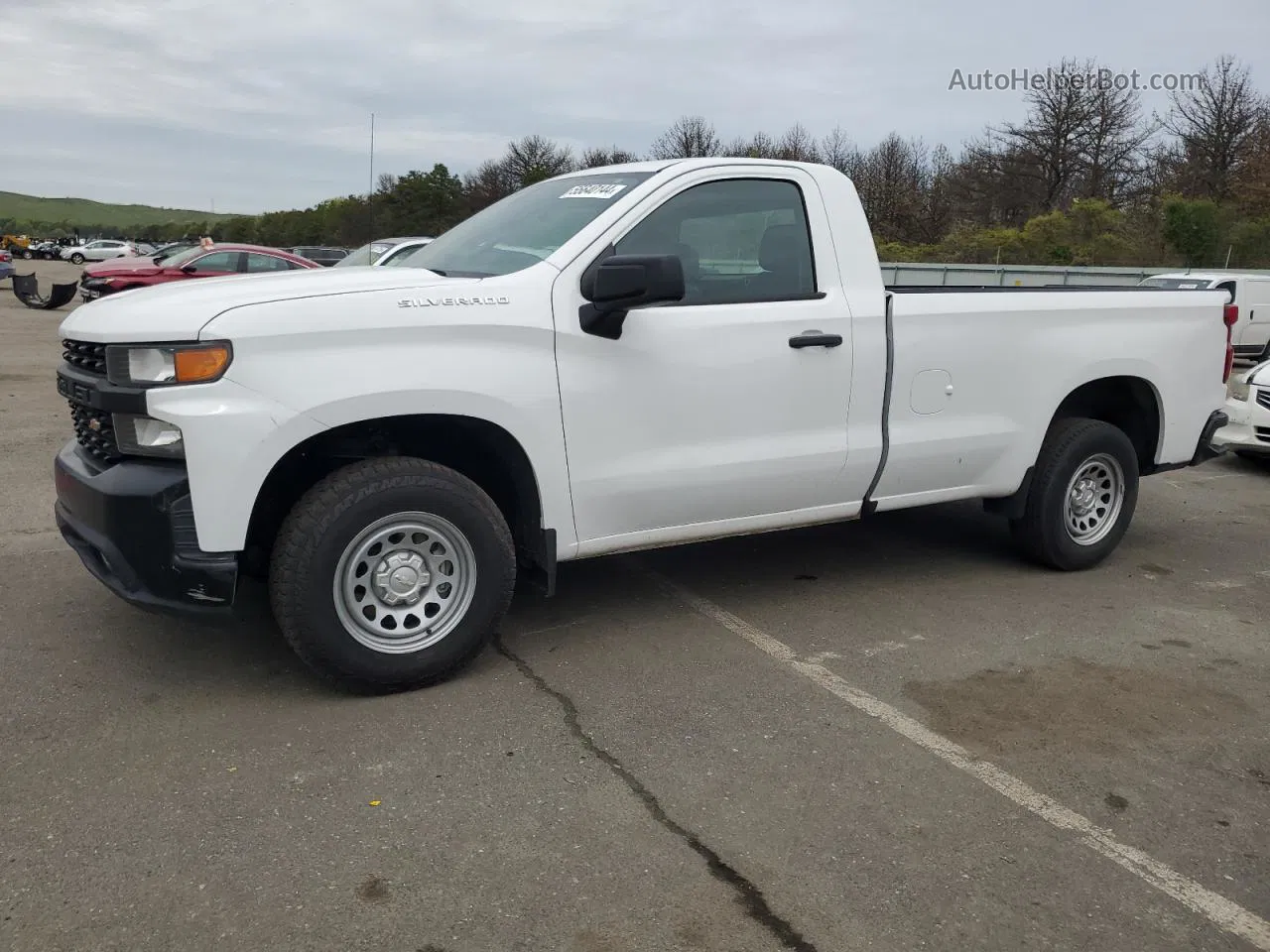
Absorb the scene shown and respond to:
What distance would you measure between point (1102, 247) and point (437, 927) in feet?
117

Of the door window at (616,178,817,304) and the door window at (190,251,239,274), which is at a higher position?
the door window at (190,251,239,274)

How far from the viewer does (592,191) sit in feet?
16.0

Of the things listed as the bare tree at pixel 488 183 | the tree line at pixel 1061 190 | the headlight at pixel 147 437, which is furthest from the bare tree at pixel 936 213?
the headlight at pixel 147 437

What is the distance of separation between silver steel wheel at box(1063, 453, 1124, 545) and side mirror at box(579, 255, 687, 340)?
292 centimetres

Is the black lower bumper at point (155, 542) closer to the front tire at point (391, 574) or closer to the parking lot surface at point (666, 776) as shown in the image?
the front tire at point (391, 574)

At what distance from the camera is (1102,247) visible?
3422 centimetres

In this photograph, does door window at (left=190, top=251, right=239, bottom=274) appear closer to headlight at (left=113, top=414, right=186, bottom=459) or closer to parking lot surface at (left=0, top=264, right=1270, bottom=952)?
parking lot surface at (left=0, top=264, right=1270, bottom=952)

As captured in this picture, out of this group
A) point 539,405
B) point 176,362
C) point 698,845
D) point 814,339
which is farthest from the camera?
point 814,339

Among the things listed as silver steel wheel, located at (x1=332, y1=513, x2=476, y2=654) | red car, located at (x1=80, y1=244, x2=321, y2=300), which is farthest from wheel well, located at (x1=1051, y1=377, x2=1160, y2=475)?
red car, located at (x1=80, y1=244, x2=321, y2=300)

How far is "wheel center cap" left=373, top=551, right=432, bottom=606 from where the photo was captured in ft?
13.4

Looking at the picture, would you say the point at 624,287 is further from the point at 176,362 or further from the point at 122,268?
the point at 122,268

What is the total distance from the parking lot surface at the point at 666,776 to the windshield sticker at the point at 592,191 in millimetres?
1897

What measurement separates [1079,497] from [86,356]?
4.89 meters

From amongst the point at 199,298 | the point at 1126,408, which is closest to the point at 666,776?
the point at 199,298
